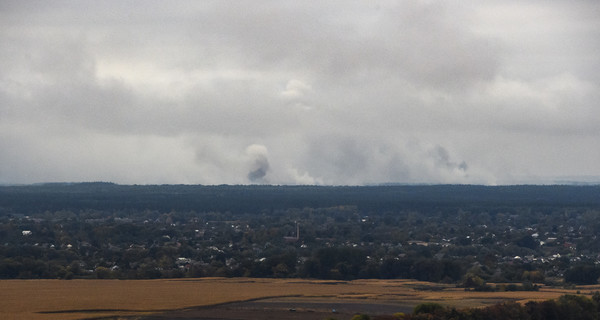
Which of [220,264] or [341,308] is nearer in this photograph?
[341,308]

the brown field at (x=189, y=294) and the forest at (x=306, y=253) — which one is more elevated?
the forest at (x=306, y=253)

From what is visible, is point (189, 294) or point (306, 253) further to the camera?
point (306, 253)

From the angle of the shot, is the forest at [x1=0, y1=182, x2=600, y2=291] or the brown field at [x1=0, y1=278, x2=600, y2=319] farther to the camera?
the forest at [x1=0, y1=182, x2=600, y2=291]

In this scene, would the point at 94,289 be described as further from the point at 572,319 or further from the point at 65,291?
the point at 572,319

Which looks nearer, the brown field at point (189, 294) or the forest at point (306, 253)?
the brown field at point (189, 294)

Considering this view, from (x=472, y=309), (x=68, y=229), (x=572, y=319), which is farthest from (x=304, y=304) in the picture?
(x=68, y=229)

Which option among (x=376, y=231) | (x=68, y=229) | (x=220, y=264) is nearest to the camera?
(x=220, y=264)

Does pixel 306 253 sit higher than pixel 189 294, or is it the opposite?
pixel 306 253

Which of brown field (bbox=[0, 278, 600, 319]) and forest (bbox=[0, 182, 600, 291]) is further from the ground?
forest (bbox=[0, 182, 600, 291])
